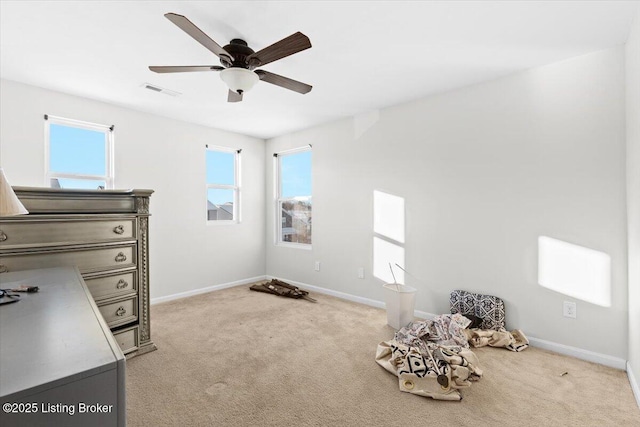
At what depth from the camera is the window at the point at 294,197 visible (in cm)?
466

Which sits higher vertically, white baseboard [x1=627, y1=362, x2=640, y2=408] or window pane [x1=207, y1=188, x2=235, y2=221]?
window pane [x1=207, y1=188, x2=235, y2=221]

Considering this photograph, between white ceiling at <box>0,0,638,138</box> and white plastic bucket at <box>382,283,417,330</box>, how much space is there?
2074 millimetres

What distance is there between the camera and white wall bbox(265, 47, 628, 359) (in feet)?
7.72

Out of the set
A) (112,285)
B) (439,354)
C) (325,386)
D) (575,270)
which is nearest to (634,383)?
(575,270)

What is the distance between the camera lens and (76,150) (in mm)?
3340

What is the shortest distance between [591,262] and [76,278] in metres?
3.55

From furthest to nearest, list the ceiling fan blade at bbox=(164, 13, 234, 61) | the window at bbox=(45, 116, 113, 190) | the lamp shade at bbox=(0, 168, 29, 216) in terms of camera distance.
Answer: the window at bbox=(45, 116, 113, 190) < the ceiling fan blade at bbox=(164, 13, 234, 61) < the lamp shade at bbox=(0, 168, 29, 216)

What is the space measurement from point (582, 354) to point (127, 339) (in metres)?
3.60

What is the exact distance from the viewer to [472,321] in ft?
9.17

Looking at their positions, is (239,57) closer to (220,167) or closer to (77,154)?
(77,154)

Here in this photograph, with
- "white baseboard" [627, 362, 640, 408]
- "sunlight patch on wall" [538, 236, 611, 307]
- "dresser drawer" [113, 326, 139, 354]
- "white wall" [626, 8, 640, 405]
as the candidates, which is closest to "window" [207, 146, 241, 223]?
"dresser drawer" [113, 326, 139, 354]

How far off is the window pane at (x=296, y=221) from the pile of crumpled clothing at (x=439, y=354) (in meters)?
2.35

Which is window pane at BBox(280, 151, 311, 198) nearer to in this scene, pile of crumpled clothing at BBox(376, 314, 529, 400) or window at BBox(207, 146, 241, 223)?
window at BBox(207, 146, 241, 223)

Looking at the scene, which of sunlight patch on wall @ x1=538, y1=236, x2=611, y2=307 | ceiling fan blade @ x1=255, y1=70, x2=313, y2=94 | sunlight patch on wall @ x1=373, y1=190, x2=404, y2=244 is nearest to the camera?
ceiling fan blade @ x1=255, y1=70, x2=313, y2=94
